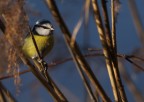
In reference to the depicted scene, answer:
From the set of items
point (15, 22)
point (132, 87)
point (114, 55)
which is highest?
point (15, 22)

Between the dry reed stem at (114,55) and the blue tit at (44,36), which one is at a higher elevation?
the dry reed stem at (114,55)

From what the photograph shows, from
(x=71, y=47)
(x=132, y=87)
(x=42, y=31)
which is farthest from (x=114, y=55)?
(x=42, y=31)

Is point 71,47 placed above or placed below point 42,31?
above

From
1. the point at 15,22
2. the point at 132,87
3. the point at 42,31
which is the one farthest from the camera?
the point at 42,31

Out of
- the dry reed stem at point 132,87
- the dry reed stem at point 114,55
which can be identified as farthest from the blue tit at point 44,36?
the dry reed stem at point 114,55

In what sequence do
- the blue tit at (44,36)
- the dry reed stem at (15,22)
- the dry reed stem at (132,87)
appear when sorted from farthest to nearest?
1. the blue tit at (44,36)
2. the dry reed stem at (132,87)
3. the dry reed stem at (15,22)

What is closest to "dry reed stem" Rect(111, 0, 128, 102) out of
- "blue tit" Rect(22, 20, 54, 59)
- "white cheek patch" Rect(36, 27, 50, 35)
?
"blue tit" Rect(22, 20, 54, 59)

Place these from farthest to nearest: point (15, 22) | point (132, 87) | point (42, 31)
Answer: point (42, 31) → point (132, 87) → point (15, 22)

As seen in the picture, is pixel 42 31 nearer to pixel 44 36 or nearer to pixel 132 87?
pixel 44 36

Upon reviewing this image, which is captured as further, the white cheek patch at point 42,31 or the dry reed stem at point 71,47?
the white cheek patch at point 42,31

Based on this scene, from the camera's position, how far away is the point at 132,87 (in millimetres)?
861

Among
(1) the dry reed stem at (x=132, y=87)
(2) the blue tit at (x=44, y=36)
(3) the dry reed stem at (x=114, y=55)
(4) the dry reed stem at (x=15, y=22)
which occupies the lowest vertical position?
(1) the dry reed stem at (x=132, y=87)

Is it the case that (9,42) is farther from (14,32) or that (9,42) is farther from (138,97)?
(138,97)

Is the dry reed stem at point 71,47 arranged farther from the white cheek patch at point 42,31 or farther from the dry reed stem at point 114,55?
the white cheek patch at point 42,31
